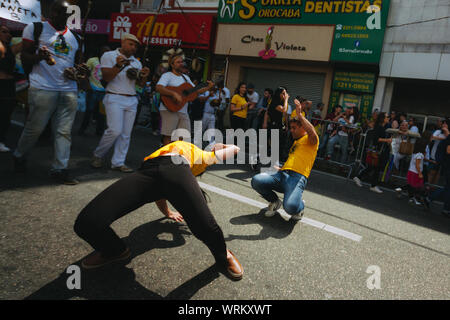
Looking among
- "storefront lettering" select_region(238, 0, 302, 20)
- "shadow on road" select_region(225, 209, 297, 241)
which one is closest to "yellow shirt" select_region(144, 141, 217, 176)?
"shadow on road" select_region(225, 209, 297, 241)

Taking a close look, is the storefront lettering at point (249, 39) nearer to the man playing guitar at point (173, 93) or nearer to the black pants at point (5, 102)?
the man playing guitar at point (173, 93)

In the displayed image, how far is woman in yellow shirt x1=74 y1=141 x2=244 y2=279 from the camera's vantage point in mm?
2268

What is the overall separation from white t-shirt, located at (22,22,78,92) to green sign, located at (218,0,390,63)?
1104cm

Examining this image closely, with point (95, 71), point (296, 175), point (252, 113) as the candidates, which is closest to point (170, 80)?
point (296, 175)

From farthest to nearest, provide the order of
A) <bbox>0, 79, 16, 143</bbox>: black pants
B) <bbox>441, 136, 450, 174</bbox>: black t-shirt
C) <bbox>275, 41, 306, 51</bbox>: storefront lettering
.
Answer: <bbox>275, 41, 306, 51</bbox>: storefront lettering → <bbox>441, 136, 450, 174</bbox>: black t-shirt → <bbox>0, 79, 16, 143</bbox>: black pants

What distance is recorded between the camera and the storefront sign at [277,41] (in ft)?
43.3

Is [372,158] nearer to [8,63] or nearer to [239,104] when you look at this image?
[239,104]

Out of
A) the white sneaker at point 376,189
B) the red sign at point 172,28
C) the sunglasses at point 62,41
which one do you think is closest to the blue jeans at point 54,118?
the sunglasses at point 62,41

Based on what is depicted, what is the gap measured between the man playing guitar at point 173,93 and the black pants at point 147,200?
9.61ft

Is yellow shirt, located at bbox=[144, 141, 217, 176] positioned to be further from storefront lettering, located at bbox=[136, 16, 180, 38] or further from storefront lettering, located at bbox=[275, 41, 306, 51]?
storefront lettering, located at bbox=[136, 16, 180, 38]

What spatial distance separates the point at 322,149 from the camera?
924 centimetres

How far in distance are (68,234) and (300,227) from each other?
2.57 m

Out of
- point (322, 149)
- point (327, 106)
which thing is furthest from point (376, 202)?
point (327, 106)

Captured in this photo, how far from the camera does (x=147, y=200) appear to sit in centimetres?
248
